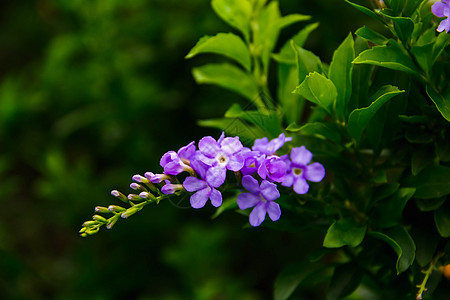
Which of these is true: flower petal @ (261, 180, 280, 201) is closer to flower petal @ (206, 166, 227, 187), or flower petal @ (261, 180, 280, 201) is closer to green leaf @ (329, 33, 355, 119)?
flower petal @ (206, 166, 227, 187)

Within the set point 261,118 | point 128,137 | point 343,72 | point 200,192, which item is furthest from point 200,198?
point 128,137

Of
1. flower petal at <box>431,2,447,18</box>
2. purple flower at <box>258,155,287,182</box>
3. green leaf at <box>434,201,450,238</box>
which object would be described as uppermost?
flower petal at <box>431,2,447,18</box>

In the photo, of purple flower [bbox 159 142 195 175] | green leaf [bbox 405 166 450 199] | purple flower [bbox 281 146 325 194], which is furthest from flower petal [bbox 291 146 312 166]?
green leaf [bbox 405 166 450 199]

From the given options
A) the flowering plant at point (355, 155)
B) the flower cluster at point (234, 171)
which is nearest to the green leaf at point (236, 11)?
the flowering plant at point (355, 155)

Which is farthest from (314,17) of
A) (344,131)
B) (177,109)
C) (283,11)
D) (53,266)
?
(53,266)

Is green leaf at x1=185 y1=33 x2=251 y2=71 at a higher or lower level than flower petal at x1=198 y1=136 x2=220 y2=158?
higher

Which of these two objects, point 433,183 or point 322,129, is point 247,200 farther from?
point 433,183

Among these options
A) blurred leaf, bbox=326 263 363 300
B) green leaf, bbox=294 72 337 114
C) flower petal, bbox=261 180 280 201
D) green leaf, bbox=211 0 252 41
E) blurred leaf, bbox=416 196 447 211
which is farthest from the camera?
green leaf, bbox=211 0 252 41
